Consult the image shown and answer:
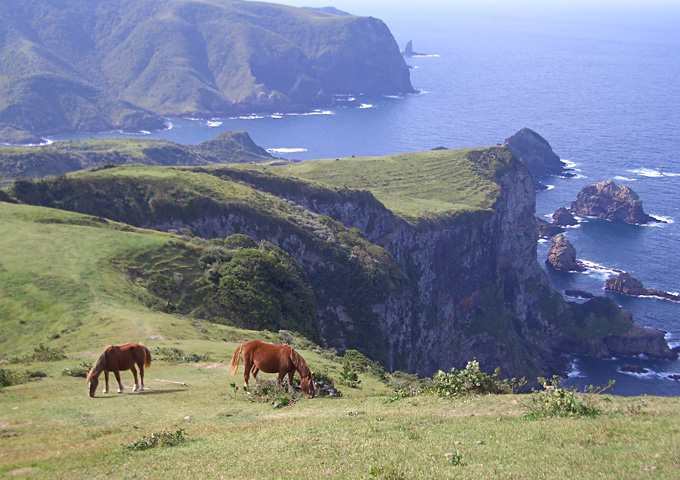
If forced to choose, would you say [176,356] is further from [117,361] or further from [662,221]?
[662,221]

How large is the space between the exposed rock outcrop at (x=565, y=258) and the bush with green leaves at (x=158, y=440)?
14222 cm

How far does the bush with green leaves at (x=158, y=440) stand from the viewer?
18.5 meters

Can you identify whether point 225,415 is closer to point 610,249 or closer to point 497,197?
point 497,197

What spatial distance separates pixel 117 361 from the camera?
2495 cm

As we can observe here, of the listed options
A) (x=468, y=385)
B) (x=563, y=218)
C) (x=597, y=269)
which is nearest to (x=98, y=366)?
(x=468, y=385)

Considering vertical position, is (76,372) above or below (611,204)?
above

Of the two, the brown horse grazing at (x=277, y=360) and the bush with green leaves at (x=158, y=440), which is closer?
the bush with green leaves at (x=158, y=440)

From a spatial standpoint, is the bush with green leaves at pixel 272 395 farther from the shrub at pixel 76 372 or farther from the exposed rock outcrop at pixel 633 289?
the exposed rock outcrop at pixel 633 289

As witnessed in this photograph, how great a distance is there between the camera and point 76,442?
19328 millimetres

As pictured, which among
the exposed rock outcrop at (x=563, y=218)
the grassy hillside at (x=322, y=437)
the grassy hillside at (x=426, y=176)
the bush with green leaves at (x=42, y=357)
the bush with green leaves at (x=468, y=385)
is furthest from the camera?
the exposed rock outcrop at (x=563, y=218)

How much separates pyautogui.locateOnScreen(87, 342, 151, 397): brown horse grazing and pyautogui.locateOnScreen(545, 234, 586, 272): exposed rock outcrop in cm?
13780

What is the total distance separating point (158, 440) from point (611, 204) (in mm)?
177412

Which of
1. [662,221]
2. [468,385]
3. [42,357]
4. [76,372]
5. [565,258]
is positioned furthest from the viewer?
[662,221]

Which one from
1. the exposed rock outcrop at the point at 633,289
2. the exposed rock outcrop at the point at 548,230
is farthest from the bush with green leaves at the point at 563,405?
the exposed rock outcrop at the point at 548,230
